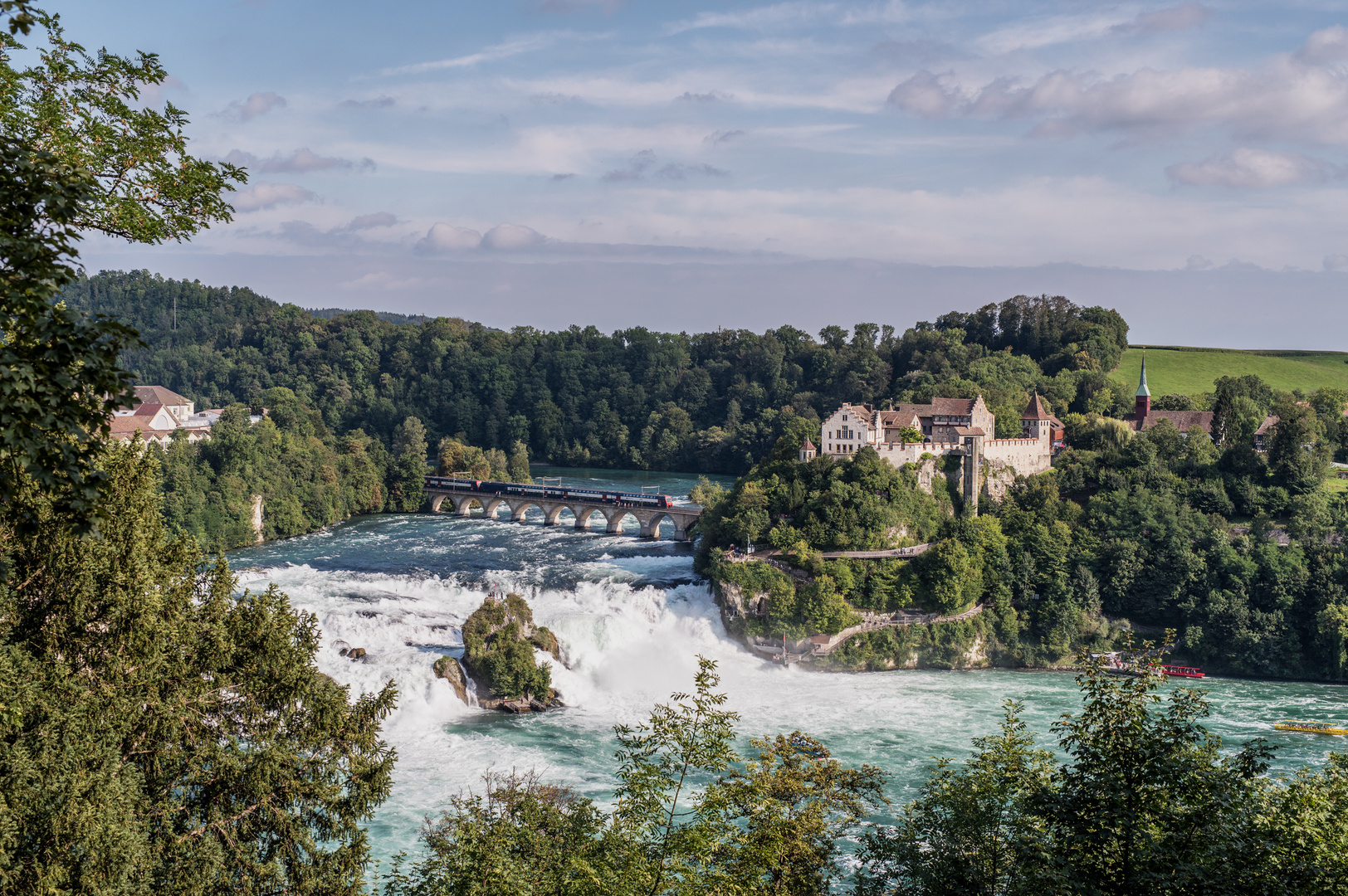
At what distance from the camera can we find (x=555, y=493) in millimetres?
89062

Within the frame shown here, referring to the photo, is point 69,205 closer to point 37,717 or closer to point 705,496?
point 37,717

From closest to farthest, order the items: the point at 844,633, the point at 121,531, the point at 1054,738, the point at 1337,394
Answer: the point at 121,531
the point at 1054,738
the point at 844,633
the point at 1337,394

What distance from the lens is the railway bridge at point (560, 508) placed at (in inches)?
3179

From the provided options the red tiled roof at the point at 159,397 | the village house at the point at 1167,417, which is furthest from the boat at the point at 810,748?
the red tiled roof at the point at 159,397

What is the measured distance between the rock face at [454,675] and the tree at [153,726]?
2789 centimetres

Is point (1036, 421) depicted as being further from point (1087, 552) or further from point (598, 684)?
point (598, 684)

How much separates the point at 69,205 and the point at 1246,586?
64.5 meters

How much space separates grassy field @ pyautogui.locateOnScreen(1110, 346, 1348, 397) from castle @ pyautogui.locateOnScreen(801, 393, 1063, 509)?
32544mm

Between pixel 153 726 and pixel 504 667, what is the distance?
3176cm

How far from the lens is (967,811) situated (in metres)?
22.2

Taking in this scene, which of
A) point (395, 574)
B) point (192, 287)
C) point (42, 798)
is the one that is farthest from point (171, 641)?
point (192, 287)

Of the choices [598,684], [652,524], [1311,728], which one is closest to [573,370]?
[652,524]

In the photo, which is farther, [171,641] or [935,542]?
[935,542]

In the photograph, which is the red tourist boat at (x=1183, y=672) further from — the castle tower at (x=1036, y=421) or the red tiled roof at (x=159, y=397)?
the red tiled roof at (x=159, y=397)
